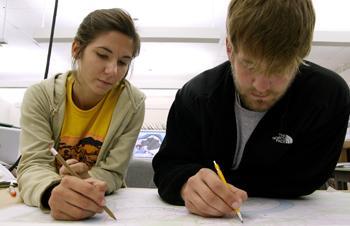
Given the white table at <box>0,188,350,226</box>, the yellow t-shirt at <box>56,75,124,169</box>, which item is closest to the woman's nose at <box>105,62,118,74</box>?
the yellow t-shirt at <box>56,75,124,169</box>

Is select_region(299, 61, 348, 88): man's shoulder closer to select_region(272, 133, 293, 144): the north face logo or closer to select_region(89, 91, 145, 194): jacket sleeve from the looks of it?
select_region(272, 133, 293, 144): the north face logo

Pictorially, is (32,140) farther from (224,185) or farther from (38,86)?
(224,185)

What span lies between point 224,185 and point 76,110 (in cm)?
58

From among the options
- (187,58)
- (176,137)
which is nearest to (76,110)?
(176,137)

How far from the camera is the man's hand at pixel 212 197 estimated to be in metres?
0.60

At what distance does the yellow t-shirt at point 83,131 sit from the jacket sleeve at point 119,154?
0.05 metres

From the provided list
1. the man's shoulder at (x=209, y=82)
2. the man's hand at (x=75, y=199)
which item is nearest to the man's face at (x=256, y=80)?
the man's shoulder at (x=209, y=82)

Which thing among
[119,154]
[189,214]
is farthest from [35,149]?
[189,214]

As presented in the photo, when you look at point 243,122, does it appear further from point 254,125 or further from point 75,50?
point 75,50

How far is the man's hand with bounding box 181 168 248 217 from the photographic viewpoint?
60 centimetres

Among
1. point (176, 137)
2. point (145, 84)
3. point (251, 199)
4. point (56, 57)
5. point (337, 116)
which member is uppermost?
point (337, 116)

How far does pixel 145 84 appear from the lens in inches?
264

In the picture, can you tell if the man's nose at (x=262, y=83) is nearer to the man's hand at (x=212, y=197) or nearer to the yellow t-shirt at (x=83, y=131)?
the man's hand at (x=212, y=197)

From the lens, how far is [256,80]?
0.67m
